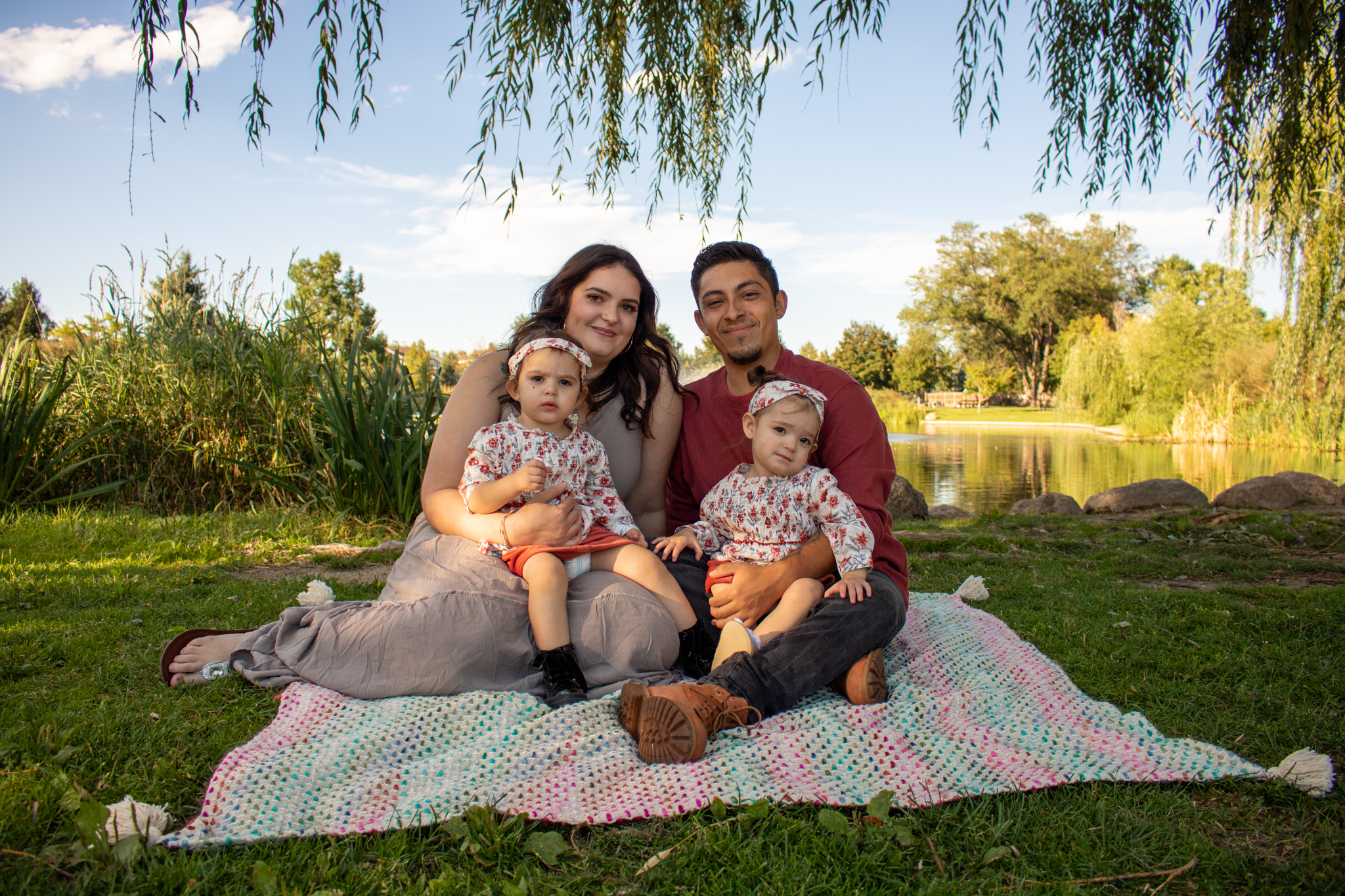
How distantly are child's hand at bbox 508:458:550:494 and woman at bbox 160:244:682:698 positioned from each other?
8 centimetres

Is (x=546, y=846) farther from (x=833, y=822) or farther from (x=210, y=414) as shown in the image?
(x=210, y=414)

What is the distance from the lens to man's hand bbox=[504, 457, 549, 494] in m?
2.44

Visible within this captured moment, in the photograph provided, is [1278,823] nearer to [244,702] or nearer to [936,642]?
[936,642]

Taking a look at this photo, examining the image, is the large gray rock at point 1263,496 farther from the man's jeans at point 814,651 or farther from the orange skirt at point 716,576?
the orange skirt at point 716,576

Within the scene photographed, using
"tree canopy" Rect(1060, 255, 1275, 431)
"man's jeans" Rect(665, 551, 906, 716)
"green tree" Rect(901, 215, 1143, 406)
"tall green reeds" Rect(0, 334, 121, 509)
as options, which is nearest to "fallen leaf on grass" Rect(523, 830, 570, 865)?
"man's jeans" Rect(665, 551, 906, 716)

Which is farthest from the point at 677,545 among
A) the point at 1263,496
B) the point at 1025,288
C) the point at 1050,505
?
the point at 1025,288

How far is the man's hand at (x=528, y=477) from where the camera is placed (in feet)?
7.99

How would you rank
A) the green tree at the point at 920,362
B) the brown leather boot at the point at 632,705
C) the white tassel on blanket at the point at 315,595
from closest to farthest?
the brown leather boot at the point at 632,705
the white tassel on blanket at the point at 315,595
the green tree at the point at 920,362

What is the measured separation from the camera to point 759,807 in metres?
1.63

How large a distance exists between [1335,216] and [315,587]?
25.6ft

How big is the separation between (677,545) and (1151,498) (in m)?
7.24

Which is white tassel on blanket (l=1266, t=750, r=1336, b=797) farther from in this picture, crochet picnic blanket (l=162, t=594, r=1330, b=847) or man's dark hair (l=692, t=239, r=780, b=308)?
man's dark hair (l=692, t=239, r=780, b=308)

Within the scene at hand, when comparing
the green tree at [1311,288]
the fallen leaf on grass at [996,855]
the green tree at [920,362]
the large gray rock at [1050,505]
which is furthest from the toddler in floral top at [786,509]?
the green tree at [920,362]

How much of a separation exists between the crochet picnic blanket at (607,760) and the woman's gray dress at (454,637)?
109 mm
